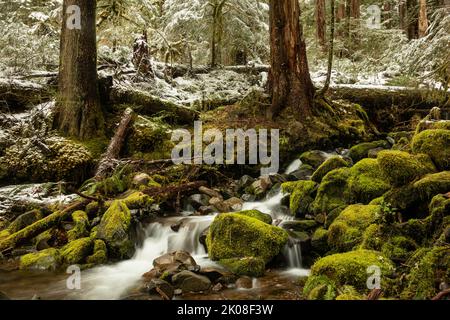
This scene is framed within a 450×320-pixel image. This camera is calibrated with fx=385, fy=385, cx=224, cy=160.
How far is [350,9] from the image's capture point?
1911 centimetres

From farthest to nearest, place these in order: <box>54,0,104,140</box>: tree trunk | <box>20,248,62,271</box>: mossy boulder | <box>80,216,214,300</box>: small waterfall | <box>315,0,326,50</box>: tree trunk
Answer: <box>315,0,326,50</box>: tree trunk
<box>54,0,104,140</box>: tree trunk
<box>20,248,62,271</box>: mossy boulder
<box>80,216,214,300</box>: small waterfall

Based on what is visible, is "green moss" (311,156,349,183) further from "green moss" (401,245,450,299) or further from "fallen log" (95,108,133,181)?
"fallen log" (95,108,133,181)

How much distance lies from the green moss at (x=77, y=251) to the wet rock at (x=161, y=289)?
1.62 meters

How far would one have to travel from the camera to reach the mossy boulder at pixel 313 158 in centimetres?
878

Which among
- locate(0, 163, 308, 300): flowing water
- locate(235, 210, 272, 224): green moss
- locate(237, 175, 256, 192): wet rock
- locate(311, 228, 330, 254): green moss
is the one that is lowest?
locate(0, 163, 308, 300): flowing water

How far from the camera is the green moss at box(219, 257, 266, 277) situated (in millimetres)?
5184

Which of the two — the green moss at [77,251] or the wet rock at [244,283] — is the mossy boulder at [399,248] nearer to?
the wet rock at [244,283]

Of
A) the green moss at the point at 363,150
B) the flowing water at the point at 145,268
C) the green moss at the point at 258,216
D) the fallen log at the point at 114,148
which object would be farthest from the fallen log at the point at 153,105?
the green moss at the point at 258,216

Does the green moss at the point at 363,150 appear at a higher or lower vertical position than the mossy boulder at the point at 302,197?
higher

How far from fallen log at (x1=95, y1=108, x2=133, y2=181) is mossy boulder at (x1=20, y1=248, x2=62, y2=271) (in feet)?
8.43

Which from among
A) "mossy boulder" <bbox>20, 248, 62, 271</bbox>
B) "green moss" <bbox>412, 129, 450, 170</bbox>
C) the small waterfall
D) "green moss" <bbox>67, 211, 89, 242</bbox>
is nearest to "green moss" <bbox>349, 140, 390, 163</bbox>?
"green moss" <bbox>412, 129, 450, 170</bbox>

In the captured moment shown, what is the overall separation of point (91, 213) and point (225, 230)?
2877 millimetres

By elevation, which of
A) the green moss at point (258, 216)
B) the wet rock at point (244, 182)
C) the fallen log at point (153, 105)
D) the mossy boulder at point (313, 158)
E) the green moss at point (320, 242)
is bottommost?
the green moss at point (320, 242)

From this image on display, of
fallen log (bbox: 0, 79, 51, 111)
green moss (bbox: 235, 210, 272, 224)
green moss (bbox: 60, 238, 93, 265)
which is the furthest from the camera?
fallen log (bbox: 0, 79, 51, 111)
